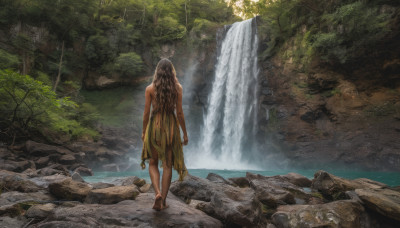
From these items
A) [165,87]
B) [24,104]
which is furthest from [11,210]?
[24,104]

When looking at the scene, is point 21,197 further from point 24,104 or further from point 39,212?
point 24,104

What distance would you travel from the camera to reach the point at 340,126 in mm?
14359

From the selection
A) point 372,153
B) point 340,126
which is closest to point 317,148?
point 340,126

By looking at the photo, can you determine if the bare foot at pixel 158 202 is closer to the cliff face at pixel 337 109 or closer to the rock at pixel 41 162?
the rock at pixel 41 162

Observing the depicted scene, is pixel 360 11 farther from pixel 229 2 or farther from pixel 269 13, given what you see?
pixel 229 2

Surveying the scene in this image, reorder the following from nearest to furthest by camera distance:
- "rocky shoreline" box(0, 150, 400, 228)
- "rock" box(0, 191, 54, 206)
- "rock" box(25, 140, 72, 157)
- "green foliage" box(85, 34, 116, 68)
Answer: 1. "rocky shoreline" box(0, 150, 400, 228)
2. "rock" box(0, 191, 54, 206)
3. "rock" box(25, 140, 72, 157)
4. "green foliage" box(85, 34, 116, 68)

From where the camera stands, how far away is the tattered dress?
3.06 metres

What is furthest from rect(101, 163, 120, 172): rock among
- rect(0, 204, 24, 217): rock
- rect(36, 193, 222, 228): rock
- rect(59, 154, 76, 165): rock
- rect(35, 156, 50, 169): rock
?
rect(36, 193, 222, 228): rock

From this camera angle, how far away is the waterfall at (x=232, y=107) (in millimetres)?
16891

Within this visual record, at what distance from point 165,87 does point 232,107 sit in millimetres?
15072

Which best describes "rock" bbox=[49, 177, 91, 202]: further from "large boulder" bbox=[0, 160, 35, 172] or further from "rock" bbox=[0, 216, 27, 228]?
"large boulder" bbox=[0, 160, 35, 172]

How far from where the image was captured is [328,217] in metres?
2.84

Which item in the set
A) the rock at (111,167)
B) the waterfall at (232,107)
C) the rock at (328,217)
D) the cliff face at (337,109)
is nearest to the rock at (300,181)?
the rock at (328,217)

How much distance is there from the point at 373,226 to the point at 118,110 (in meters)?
19.8
